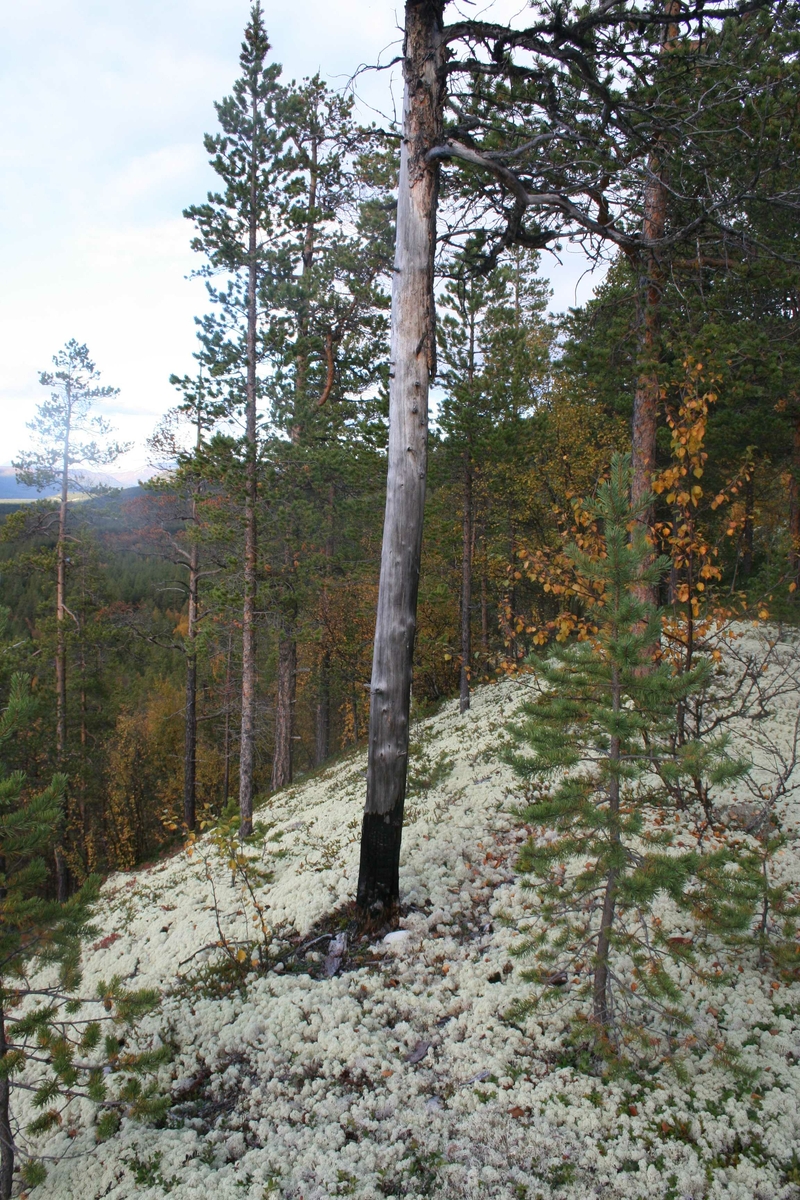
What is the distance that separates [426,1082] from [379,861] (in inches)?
71.4

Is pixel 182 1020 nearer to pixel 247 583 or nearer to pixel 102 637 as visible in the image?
pixel 247 583

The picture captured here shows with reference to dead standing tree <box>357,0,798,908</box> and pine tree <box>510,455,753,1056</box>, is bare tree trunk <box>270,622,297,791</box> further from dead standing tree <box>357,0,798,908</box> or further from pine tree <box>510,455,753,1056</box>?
pine tree <box>510,455,753,1056</box>

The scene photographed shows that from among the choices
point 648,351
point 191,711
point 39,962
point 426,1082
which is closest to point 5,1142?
point 39,962

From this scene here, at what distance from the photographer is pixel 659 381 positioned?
8.43 meters

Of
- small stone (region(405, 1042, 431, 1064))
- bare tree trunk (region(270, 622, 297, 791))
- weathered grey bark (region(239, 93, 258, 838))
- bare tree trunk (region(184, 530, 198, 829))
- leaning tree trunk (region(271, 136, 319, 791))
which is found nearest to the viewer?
small stone (region(405, 1042, 431, 1064))

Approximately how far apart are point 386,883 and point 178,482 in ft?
36.9

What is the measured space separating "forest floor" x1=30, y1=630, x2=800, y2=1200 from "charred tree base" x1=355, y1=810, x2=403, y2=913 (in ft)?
0.90

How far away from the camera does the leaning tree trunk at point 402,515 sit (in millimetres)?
5301

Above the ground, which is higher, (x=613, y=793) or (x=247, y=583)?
(x=247, y=583)

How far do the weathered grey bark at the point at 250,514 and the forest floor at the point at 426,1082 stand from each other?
6.12m

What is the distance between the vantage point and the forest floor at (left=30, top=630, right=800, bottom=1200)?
10.0 feet

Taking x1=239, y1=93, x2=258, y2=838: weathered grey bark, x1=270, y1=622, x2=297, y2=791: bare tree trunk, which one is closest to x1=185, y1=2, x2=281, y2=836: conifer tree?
x1=239, y1=93, x2=258, y2=838: weathered grey bark

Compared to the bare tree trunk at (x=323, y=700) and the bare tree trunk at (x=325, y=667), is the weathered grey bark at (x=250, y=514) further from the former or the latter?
the bare tree trunk at (x=323, y=700)

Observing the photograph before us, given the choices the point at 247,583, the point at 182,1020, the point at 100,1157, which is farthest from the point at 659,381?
the point at 100,1157
